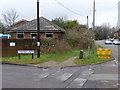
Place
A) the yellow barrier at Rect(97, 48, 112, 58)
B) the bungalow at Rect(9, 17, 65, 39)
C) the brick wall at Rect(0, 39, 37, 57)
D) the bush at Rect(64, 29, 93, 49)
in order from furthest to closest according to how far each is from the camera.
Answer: the bungalow at Rect(9, 17, 65, 39) < the bush at Rect(64, 29, 93, 49) < the brick wall at Rect(0, 39, 37, 57) < the yellow barrier at Rect(97, 48, 112, 58)

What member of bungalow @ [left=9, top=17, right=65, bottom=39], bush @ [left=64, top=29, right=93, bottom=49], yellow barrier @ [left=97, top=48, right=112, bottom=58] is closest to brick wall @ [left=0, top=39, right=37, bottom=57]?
yellow barrier @ [left=97, top=48, right=112, bottom=58]

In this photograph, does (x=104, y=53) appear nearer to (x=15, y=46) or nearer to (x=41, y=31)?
(x=15, y=46)

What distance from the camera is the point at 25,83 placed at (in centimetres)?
916

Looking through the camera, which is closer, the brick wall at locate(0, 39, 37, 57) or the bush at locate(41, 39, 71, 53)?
the brick wall at locate(0, 39, 37, 57)

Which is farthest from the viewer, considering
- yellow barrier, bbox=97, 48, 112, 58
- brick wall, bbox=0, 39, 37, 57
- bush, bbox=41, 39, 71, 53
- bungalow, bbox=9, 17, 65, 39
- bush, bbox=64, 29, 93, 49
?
bungalow, bbox=9, 17, 65, 39

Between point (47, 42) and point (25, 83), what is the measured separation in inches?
560

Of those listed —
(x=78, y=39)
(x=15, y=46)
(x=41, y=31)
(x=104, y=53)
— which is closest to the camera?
(x=104, y=53)

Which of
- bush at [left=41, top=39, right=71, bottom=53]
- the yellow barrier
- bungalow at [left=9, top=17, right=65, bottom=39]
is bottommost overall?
the yellow barrier

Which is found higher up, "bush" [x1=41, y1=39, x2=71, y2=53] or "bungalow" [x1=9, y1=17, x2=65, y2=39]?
"bungalow" [x1=9, y1=17, x2=65, y2=39]

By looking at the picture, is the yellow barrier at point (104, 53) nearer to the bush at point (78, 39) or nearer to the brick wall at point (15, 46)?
the brick wall at point (15, 46)

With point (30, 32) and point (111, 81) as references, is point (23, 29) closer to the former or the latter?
point (30, 32)

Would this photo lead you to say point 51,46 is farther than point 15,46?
Yes

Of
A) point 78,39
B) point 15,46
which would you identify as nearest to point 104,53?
point 15,46

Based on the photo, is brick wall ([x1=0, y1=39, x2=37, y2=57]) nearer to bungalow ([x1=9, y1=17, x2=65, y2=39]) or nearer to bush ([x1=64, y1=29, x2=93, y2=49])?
bush ([x1=64, y1=29, x2=93, y2=49])
